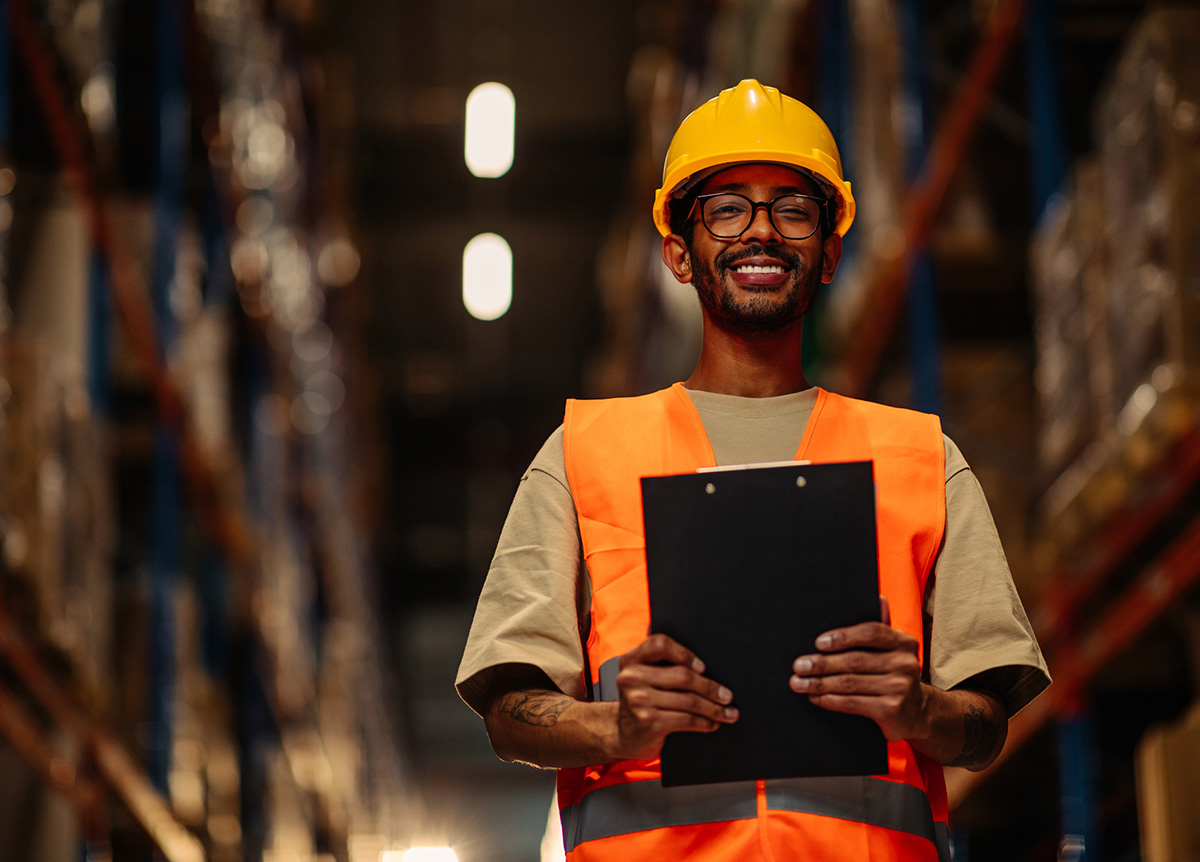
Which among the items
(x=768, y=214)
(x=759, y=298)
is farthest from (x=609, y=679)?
(x=768, y=214)

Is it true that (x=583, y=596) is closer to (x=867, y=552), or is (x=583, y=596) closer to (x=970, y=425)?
(x=867, y=552)

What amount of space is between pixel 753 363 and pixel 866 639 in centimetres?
62

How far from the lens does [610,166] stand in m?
17.9

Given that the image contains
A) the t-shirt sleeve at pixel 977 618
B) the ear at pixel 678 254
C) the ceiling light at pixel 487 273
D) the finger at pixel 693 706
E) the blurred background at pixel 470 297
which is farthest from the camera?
the ceiling light at pixel 487 273

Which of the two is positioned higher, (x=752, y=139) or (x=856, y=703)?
(x=752, y=139)

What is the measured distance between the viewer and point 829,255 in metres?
2.50

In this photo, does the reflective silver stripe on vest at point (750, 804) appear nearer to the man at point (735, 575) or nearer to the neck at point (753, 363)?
the man at point (735, 575)

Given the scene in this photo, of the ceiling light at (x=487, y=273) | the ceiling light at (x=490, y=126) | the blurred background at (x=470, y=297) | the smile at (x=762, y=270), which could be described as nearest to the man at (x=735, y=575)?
the smile at (x=762, y=270)

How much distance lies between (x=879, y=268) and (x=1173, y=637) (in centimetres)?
234

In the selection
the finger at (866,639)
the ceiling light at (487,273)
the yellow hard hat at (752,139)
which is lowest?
the finger at (866,639)

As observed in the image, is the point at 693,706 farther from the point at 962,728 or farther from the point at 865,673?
the point at 962,728

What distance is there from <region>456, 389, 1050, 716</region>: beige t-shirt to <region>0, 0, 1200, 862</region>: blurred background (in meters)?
3.17

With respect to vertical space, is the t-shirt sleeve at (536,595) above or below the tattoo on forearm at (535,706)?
above

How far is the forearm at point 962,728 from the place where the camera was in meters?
2.07
